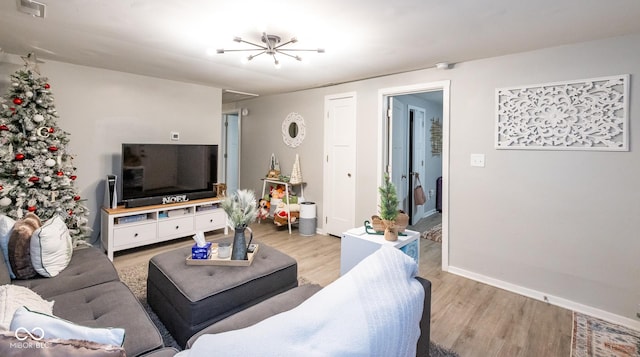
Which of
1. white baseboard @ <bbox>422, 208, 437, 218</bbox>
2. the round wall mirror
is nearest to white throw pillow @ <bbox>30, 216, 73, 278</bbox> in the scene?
the round wall mirror

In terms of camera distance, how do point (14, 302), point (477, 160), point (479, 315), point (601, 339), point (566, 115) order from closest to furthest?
point (14, 302) < point (601, 339) < point (479, 315) < point (566, 115) < point (477, 160)

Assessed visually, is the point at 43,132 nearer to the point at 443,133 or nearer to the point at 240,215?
the point at 240,215

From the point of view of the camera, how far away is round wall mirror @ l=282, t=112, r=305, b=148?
189 inches

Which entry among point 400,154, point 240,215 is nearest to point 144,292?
point 240,215

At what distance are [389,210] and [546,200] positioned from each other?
1.54 metres

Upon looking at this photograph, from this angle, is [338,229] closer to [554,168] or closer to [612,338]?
[554,168]

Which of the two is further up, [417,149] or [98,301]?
[417,149]

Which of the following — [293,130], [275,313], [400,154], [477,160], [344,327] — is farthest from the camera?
[293,130]

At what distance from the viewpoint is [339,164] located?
171 inches

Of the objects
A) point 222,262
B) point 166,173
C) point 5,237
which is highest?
point 166,173

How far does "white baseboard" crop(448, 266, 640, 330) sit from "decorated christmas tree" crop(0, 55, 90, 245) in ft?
13.0

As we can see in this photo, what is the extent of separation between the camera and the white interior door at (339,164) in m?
4.18

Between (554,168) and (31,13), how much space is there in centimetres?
417

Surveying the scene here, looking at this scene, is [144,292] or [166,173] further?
[166,173]
